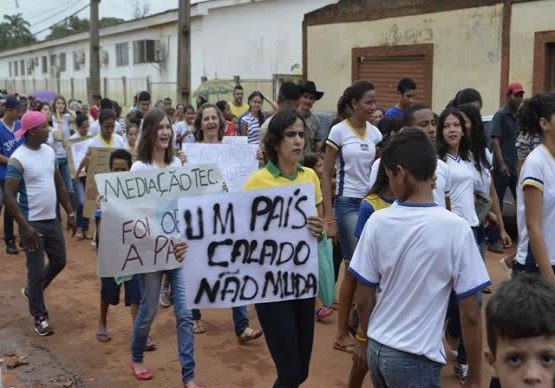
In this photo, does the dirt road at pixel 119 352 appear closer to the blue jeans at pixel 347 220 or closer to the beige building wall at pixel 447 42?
the blue jeans at pixel 347 220

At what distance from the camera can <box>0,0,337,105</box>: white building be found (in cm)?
2447

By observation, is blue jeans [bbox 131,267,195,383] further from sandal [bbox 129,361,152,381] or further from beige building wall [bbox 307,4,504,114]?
beige building wall [bbox 307,4,504,114]

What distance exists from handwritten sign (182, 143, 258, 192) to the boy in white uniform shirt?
3.39 meters

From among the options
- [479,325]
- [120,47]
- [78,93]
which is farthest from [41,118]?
[78,93]

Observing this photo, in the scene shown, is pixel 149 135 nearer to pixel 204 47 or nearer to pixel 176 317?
pixel 176 317

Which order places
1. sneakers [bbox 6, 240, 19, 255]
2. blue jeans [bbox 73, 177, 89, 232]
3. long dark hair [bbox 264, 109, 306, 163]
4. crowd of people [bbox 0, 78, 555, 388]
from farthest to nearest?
blue jeans [bbox 73, 177, 89, 232]
sneakers [bbox 6, 240, 19, 255]
long dark hair [bbox 264, 109, 306, 163]
crowd of people [bbox 0, 78, 555, 388]

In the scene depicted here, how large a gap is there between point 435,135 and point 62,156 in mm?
7428

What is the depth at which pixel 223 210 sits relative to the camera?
13.4ft

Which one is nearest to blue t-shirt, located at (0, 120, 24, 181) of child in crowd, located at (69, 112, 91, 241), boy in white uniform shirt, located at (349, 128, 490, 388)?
child in crowd, located at (69, 112, 91, 241)

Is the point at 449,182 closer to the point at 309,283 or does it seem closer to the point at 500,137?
the point at 309,283

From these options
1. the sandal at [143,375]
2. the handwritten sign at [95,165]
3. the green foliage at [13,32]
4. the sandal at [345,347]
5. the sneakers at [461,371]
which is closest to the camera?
the sneakers at [461,371]

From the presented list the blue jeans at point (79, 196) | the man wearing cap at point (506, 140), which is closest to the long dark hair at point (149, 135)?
the blue jeans at point (79, 196)

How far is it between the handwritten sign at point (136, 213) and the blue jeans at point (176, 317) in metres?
0.19

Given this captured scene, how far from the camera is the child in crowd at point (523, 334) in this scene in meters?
1.92
